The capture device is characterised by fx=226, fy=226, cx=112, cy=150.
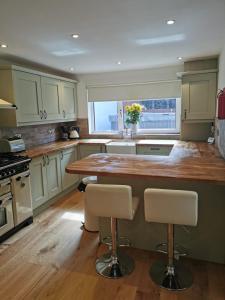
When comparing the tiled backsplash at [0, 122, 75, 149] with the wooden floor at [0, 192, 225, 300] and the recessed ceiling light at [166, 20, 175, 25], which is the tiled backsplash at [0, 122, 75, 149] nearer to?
the wooden floor at [0, 192, 225, 300]

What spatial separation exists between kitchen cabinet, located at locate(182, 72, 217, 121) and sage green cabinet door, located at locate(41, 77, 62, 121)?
2272 mm

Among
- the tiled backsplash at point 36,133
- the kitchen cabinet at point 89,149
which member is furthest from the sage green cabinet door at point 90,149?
the tiled backsplash at point 36,133

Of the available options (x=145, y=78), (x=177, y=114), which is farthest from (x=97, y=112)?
(x=177, y=114)

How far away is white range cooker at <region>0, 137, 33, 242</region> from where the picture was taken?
262 centimetres

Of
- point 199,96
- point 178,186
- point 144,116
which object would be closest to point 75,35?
point 178,186

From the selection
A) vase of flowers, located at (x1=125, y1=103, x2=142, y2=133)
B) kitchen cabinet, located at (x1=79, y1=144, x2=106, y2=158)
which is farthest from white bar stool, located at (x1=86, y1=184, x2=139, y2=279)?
vase of flowers, located at (x1=125, y1=103, x2=142, y2=133)

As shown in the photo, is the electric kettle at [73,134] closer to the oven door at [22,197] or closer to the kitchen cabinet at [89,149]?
the kitchen cabinet at [89,149]

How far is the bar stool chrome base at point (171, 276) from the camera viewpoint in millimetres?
1917

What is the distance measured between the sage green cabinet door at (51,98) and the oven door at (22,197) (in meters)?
1.36

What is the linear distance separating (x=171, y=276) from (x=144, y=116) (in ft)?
11.1

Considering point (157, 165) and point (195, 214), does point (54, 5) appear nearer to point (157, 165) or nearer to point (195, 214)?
point (157, 165)

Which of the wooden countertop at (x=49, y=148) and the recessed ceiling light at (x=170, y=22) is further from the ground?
the recessed ceiling light at (x=170, y=22)

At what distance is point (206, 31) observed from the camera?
2416mm

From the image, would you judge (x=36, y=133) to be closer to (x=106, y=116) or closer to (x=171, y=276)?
(x=106, y=116)
